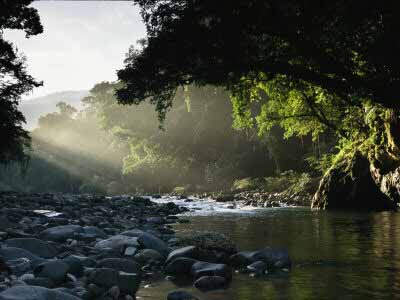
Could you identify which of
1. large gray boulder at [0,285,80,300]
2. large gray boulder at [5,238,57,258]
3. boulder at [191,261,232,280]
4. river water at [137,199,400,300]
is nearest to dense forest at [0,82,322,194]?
river water at [137,199,400,300]

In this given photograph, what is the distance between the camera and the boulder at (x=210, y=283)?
7.29m

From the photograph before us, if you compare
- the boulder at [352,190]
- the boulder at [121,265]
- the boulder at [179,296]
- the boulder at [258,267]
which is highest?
the boulder at [352,190]

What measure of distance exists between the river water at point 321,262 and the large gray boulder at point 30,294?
1.51 metres

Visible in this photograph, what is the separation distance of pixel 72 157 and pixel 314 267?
75.9m

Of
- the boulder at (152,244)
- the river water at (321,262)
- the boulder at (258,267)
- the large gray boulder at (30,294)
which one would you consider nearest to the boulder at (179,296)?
the river water at (321,262)

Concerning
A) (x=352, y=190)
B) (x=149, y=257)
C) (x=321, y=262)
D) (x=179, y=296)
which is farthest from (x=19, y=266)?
(x=352, y=190)

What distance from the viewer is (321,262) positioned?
9.09 m

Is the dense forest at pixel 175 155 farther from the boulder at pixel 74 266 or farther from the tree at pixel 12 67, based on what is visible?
the boulder at pixel 74 266

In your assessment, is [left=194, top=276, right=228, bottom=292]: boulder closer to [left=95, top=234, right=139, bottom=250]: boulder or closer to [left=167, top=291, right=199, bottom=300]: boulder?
[left=167, top=291, right=199, bottom=300]: boulder

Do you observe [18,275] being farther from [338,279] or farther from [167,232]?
[167,232]

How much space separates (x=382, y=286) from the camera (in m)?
7.02

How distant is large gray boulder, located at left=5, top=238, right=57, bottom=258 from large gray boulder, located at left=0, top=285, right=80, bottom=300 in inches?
126

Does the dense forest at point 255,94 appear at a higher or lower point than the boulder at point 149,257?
higher

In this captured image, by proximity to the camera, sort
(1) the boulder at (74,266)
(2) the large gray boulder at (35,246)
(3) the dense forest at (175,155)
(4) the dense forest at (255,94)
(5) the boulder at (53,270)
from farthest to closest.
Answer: (3) the dense forest at (175,155) → (4) the dense forest at (255,94) → (2) the large gray boulder at (35,246) → (1) the boulder at (74,266) → (5) the boulder at (53,270)
